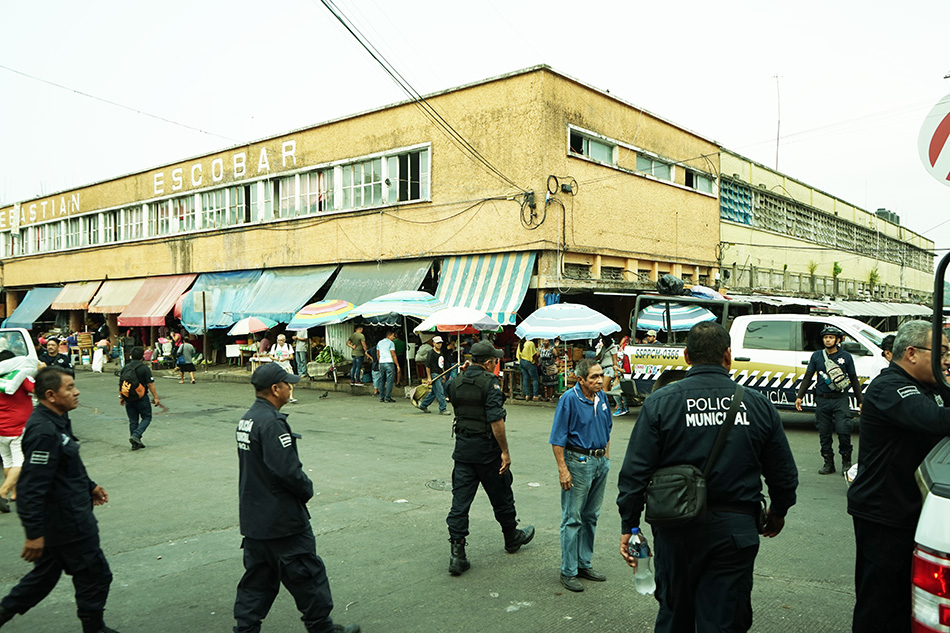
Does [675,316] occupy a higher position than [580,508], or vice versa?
[675,316]

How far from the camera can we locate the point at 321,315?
1909 cm

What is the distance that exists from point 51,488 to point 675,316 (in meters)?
14.5

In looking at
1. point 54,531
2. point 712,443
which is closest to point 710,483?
point 712,443

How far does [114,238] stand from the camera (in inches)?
1362

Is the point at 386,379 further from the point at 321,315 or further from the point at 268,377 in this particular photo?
the point at 268,377

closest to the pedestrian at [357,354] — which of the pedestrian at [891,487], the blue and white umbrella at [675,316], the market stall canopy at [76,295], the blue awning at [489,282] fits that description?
the blue awning at [489,282]

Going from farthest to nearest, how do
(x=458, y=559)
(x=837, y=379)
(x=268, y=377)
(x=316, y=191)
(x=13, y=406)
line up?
(x=316, y=191) < (x=837, y=379) < (x=13, y=406) < (x=458, y=559) < (x=268, y=377)

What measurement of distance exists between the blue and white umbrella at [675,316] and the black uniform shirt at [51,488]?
1343cm

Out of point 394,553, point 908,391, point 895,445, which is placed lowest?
point 394,553

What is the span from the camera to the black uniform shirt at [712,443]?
3303 mm

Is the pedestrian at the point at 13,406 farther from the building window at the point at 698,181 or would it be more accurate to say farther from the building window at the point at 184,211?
the building window at the point at 184,211

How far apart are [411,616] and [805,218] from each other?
35.1m

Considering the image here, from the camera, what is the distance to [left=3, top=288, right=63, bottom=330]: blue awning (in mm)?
37156

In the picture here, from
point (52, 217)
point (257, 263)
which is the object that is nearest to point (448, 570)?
point (257, 263)
